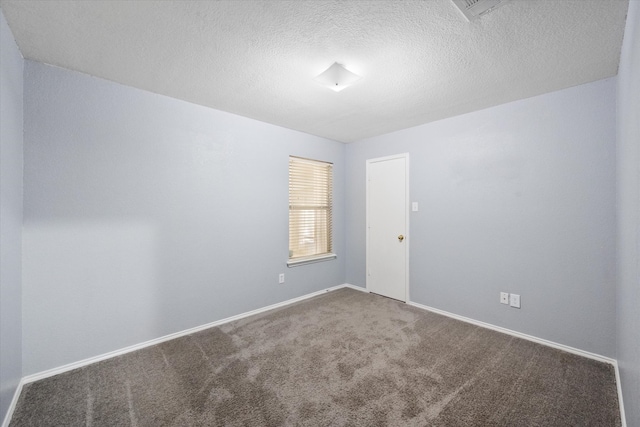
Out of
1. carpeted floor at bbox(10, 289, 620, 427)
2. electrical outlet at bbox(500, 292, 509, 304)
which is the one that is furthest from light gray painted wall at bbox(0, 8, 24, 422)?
electrical outlet at bbox(500, 292, 509, 304)

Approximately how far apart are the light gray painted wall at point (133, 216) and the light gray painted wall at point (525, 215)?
6.68 ft

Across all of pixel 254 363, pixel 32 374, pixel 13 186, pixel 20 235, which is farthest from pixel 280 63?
pixel 32 374

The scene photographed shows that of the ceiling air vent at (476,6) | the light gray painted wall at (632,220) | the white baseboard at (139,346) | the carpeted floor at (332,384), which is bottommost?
the carpeted floor at (332,384)

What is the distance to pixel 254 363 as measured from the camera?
2.09 m

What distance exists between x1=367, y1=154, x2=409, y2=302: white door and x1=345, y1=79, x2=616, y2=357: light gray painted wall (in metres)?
0.13

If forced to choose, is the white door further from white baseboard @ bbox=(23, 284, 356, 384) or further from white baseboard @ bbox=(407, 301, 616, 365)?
white baseboard @ bbox=(23, 284, 356, 384)

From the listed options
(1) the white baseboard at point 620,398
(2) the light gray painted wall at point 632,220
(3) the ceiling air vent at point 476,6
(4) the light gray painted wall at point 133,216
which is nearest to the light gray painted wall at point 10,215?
(4) the light gray painted wall at point 133,216

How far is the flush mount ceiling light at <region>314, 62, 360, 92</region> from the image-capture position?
195cm

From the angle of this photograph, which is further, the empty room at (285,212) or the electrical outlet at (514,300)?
the electrical outlet at (514,300)

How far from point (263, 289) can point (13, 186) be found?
7.58ft

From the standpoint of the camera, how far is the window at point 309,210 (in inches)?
143

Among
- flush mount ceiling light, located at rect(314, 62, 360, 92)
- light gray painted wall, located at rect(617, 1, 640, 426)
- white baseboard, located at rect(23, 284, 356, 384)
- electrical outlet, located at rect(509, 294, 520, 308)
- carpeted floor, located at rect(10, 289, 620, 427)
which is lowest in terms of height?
carpeted floor, located at rect(10, 289, 620, 427)

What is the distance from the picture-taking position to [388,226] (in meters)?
3.68

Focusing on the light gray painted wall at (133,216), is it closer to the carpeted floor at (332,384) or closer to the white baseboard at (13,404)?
the white baseboard at (13,404)
